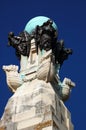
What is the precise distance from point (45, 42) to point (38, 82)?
77.4 inches

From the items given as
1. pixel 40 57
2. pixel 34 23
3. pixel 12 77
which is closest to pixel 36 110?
pixel 12 77

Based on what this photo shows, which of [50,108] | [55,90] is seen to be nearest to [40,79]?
[55,90]

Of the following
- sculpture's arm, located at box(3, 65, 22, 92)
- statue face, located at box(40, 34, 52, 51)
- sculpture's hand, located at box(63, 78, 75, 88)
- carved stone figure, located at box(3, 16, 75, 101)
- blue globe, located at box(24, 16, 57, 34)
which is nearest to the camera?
carved stone figure, located at box(3, 16, 75, 101)

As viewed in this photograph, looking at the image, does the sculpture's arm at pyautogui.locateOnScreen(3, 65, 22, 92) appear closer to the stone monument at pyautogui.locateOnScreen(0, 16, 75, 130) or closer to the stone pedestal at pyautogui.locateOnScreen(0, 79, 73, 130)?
the stone monument at pyautogui.locateOnScreen(0, 16, 75, 130)

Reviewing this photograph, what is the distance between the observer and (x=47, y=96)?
1655 centimetres

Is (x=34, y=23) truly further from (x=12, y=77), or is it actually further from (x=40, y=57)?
(x=12, y=77)

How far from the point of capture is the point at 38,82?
17.3 metres

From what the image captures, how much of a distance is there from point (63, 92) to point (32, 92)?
1543 millimetres

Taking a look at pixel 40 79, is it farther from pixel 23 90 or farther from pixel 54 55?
pixel 54 55

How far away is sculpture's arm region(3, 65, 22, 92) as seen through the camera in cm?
1800

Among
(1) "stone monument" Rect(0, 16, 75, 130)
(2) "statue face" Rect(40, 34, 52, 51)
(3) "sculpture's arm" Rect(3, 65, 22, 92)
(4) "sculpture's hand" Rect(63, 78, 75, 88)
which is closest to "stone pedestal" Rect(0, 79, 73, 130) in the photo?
(1) "stone monument" Rect(0, 16, 75, 130)

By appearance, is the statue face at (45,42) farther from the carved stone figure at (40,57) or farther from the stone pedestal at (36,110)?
the stone pedestal at (36,110)

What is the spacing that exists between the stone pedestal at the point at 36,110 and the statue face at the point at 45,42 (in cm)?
155

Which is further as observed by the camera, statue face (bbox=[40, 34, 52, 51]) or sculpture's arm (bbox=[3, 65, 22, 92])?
statue face (bbox=[40, 34, 52, 51])
